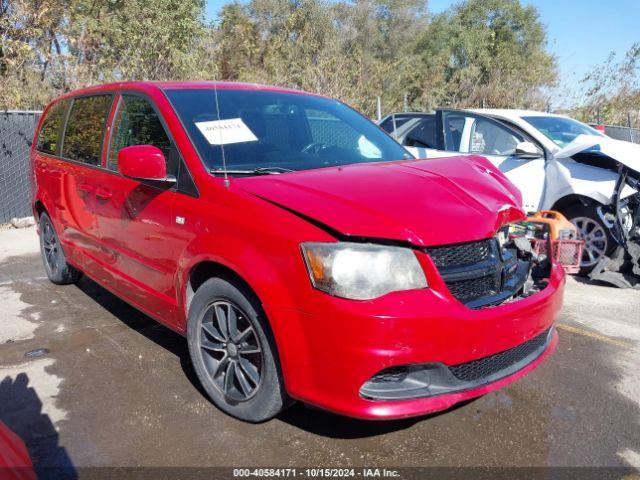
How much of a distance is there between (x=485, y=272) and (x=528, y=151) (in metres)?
4.21

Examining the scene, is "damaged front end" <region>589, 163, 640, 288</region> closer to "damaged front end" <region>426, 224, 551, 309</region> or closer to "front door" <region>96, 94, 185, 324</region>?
"damaged front end" <region>426, 224, 551, 309</region>

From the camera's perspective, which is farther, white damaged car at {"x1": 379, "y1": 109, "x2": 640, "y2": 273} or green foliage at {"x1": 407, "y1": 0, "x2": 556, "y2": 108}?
green foliage at {"x1": 407, "y1": 0, "x2": 556, "y2": 108}

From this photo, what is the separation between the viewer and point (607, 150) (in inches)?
222

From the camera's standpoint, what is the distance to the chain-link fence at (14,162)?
28.2 feet

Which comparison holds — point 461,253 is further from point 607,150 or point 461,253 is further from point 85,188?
point 607,150

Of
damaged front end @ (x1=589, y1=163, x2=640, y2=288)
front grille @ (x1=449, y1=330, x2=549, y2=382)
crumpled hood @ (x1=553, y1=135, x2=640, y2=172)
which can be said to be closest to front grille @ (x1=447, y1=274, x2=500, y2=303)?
front grille @ (x1=449, y1=330, x2=549, y2=382)

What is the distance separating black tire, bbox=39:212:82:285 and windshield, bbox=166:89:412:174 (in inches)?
97.8

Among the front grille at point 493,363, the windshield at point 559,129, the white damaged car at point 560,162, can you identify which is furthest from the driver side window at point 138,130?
the windshield at point 559,129

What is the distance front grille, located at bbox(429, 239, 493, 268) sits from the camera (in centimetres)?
248

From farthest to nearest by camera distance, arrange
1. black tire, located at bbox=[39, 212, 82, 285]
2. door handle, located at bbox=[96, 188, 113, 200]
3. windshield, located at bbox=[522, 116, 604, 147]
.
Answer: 1. windshield, located at bbox=[522, 116, 604, 147]
2. black tire, located at bbox=[39, 212, 82, 285]
3. door handle, located at bbox=[96, 188, 113, 200]

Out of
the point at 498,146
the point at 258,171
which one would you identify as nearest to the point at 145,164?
the point at 258,171

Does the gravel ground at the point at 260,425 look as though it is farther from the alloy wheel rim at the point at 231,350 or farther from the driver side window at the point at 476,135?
the driver side window at the point at 476,135

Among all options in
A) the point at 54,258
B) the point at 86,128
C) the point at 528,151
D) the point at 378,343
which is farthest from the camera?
the point at 528,151

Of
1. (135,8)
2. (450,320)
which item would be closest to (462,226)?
(450,320)
